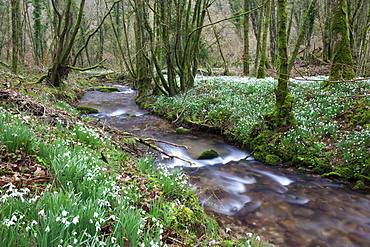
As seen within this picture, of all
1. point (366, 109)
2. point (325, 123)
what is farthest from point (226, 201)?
point (366, 109)

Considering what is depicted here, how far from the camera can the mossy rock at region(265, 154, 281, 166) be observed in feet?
23.9

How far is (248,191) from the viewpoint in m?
5.84

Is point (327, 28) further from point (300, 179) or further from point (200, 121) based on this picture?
point (300, 179)

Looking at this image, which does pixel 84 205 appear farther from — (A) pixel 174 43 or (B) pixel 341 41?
(A) pixel 174 43

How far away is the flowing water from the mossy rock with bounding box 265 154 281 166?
238 mm

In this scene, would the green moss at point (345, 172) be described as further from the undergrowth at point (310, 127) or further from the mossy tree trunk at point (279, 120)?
the mossy tree trunk at point (279, 120)

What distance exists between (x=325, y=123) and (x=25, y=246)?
840cm

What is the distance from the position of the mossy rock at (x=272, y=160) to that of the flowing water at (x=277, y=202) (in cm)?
24

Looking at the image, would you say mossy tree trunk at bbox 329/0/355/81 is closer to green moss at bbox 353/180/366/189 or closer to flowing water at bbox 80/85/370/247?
green moss at bbox 353/180/366/189

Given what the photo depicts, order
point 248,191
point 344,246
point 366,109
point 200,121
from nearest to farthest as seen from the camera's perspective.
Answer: point 344,246, point 248,191, point 366,109, point 200,121

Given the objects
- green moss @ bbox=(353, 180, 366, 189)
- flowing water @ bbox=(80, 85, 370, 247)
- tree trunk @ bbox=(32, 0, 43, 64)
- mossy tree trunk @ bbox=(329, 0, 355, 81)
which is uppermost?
tree trunk @ bbox=(32, 0, 43, 64)

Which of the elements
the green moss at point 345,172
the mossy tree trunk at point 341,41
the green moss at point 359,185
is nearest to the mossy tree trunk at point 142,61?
the mossy tree trunk at point 341,41

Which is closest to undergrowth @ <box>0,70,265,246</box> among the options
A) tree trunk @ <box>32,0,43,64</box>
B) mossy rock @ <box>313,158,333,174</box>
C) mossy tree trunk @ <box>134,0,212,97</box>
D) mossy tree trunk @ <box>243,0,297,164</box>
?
mossy rock @ <box>313,158,333,174</box>

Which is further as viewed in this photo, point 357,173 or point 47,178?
point 357,173
